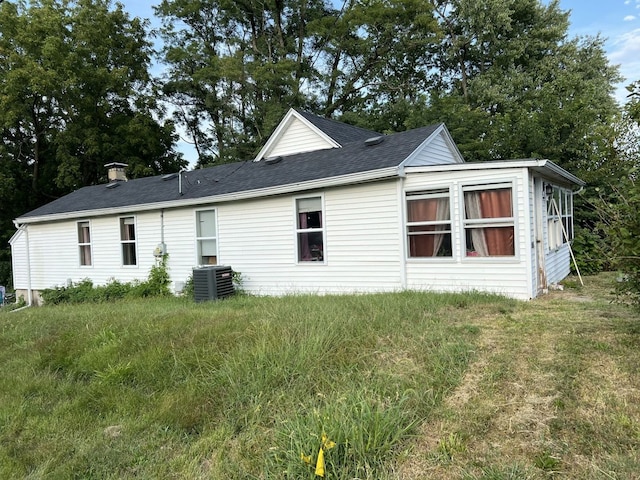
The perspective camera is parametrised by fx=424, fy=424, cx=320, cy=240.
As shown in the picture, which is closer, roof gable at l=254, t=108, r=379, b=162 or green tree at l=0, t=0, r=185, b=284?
roof gable at l=254, t=108, r=379, b=162

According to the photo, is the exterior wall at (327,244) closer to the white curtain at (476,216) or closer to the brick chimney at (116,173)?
the white curtain at (476,216)

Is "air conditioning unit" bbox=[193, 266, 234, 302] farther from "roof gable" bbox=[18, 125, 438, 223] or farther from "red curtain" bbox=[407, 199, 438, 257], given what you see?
"red curtain" bbox=[407, 199, 438, 257]

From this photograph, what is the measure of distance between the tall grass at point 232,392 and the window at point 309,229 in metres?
3.47

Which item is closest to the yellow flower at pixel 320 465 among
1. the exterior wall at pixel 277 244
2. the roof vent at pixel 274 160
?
the exterior wall at pixel 277 244

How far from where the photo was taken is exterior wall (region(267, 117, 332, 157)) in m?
12.6

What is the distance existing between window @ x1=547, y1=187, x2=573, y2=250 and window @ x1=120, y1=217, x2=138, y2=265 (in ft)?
36.7

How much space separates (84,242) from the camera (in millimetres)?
14031

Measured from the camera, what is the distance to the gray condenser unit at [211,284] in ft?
30.9

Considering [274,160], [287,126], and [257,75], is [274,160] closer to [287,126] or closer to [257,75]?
[287,126]

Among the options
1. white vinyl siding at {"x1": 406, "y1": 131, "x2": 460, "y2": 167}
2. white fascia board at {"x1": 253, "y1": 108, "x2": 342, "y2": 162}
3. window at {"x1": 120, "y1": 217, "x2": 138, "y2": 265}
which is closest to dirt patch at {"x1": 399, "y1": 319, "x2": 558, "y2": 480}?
white vinyl siding at {"x1": 406, "y1": 131, "x2": 460, "y2": 167}

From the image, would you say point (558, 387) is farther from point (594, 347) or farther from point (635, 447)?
point (594, 347)

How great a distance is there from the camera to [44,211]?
15227 mm

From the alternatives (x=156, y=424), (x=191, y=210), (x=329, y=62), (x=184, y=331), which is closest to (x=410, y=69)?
(x=329, y=62)

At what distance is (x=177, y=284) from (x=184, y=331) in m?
6.17
